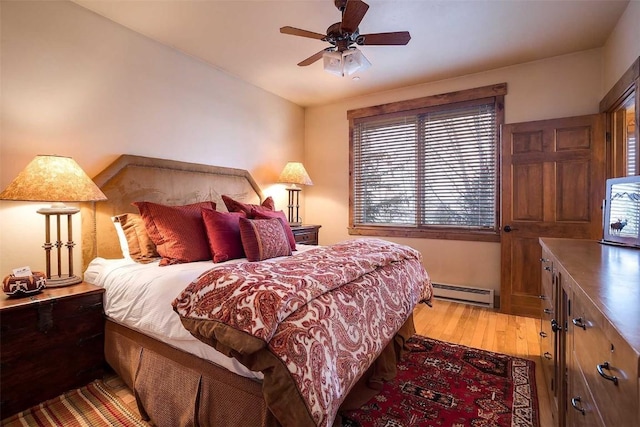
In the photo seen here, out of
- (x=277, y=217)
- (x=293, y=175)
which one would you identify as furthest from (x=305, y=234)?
(x=277, y=217)

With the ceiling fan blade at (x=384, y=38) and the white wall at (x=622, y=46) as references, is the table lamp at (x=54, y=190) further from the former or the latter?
the white wall at (x=622, y=46)

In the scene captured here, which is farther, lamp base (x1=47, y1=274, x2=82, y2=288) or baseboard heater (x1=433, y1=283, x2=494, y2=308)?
baseboard heater (x1=433, y1=283, x2=494, y2=308)

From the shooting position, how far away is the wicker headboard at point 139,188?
235 cm

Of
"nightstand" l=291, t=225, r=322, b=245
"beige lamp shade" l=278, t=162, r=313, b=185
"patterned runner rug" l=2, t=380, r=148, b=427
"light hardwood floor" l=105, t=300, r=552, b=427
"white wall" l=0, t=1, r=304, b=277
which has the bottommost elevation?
"patterned runner rug" l=2, t=380, r=148, b=427

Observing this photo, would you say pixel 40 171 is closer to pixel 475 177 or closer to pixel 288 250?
pixel 288 250

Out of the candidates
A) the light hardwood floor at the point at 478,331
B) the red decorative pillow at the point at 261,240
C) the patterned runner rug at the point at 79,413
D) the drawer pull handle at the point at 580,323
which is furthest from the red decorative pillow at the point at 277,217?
the drawer pull handle at the point at 580,323

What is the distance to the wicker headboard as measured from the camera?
7.72ft

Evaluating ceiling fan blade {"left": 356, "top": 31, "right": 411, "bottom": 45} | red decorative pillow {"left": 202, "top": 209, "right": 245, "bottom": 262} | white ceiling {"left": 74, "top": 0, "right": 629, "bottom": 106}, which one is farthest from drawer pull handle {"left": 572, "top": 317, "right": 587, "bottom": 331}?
white ceiling {"left": 74, "top": 0, "right": 629, "bottom": 106}

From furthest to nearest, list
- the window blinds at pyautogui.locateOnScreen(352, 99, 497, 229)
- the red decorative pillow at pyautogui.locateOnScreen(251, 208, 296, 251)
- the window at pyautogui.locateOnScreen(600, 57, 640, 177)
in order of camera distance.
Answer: the window blinds at pyautogui.locateOnScreen(352, 99, 497, 229)
the red decorative pillow at pyautogui.locateOnScreen(251, 208, 296, 251)
the window at pyautogui.locateOnScreen(600, 57, 640, 177)

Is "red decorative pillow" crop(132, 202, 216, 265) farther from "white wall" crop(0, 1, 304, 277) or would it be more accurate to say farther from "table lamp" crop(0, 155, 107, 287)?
"white wall" crop(0, 1, 304, 277)

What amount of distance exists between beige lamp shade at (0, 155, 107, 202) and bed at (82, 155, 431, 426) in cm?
44

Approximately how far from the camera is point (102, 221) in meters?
2.39

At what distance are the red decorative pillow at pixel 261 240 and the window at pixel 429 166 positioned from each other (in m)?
2.06

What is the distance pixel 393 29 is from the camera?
2.62 metres
